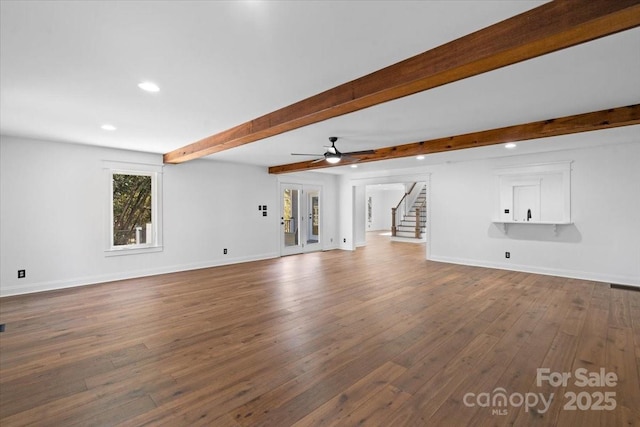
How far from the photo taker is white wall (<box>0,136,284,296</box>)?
15.1ft

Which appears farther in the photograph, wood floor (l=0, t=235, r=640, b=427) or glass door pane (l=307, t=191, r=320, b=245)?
glass door pane (l=307, t=191, r=320, b=245)

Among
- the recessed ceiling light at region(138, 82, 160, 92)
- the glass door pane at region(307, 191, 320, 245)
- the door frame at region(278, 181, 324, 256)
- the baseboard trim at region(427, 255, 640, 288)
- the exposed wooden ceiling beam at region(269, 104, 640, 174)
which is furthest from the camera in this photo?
the glass door pane at region(307, 191, 320, 245)

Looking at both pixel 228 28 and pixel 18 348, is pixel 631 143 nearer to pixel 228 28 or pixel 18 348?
pixel 228 28

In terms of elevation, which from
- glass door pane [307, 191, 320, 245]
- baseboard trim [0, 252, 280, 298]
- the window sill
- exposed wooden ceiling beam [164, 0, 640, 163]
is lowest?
baseboard trim [0, 252, 280, 298]

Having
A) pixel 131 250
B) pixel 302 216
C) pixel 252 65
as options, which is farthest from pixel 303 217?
pixel 252 65

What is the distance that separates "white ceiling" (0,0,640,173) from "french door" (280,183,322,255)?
4.85m

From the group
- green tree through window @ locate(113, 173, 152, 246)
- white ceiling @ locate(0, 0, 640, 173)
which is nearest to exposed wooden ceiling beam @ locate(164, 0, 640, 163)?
white ceiling @ locate(0, 0, 640, 173)

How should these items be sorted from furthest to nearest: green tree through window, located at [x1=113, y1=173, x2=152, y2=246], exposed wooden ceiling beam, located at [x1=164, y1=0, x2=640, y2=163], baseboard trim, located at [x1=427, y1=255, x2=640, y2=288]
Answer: green tree through window, located at [x1=113, y1=173, x2=152, y2=246], baseboard trim, located at [x1=427, y1=255, x2=640, y2=288], exposed wooden ceiling beam, located at [x1=164, y1=0, x2=640, y2=163]

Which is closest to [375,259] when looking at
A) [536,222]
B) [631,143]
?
[536,222]

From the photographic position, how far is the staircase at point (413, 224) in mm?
11758

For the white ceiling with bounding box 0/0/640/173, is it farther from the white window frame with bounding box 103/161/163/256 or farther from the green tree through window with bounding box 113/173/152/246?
the green tree through window with bounding box 113/173/152/246

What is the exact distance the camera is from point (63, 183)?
16.3 feet

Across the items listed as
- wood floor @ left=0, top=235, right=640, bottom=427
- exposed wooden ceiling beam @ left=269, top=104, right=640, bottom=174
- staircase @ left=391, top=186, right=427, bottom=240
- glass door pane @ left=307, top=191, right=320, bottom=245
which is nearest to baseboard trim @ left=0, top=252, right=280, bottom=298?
wood floor @ left=0, top=235, right=640, bottom=427

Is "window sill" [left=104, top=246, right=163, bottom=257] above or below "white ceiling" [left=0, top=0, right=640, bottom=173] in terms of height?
below
